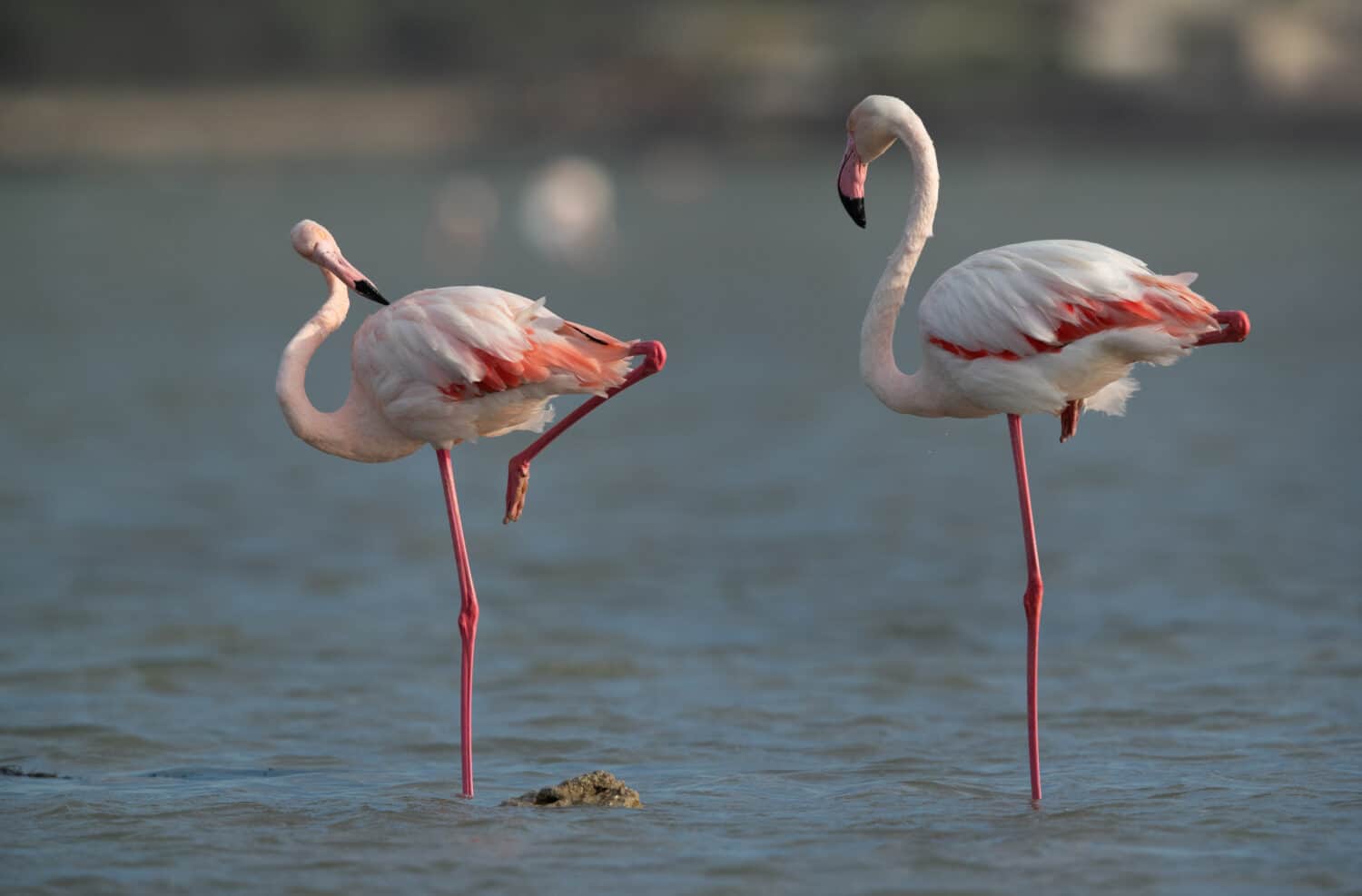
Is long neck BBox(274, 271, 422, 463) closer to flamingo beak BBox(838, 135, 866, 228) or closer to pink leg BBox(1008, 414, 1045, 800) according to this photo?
flamingo beak BBox(838, 135, 866, 228)

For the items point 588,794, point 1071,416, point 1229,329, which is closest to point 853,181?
point 1071,416

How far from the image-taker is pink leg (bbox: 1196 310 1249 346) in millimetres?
5281

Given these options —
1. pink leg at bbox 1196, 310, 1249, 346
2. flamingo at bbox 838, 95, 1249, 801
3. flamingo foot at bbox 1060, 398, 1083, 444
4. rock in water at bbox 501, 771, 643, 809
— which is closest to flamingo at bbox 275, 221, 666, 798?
rock in water at bbox 501, 771, 643, 809

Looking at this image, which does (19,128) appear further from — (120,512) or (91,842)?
(91,842)

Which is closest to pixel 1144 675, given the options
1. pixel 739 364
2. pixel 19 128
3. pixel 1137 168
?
pixel 739 364

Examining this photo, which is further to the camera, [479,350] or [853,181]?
[853,181]

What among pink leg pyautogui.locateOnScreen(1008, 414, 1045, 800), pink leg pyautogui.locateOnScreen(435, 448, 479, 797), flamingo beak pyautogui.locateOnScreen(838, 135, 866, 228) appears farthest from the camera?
pink leg pyautogui.locateOnScreen(435, 448, 479, 797)

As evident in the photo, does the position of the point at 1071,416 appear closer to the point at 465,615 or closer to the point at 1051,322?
the point at 1051,322

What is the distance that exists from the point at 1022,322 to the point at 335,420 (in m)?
2.05

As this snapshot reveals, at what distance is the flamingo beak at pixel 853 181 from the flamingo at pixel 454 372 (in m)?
0.70

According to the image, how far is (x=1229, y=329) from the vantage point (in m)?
5.36

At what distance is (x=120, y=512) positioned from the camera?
1142cm

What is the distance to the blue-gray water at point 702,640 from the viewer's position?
536 cm

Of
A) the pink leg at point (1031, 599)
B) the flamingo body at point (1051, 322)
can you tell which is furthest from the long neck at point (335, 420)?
the pink leg at point (1031, 599)
